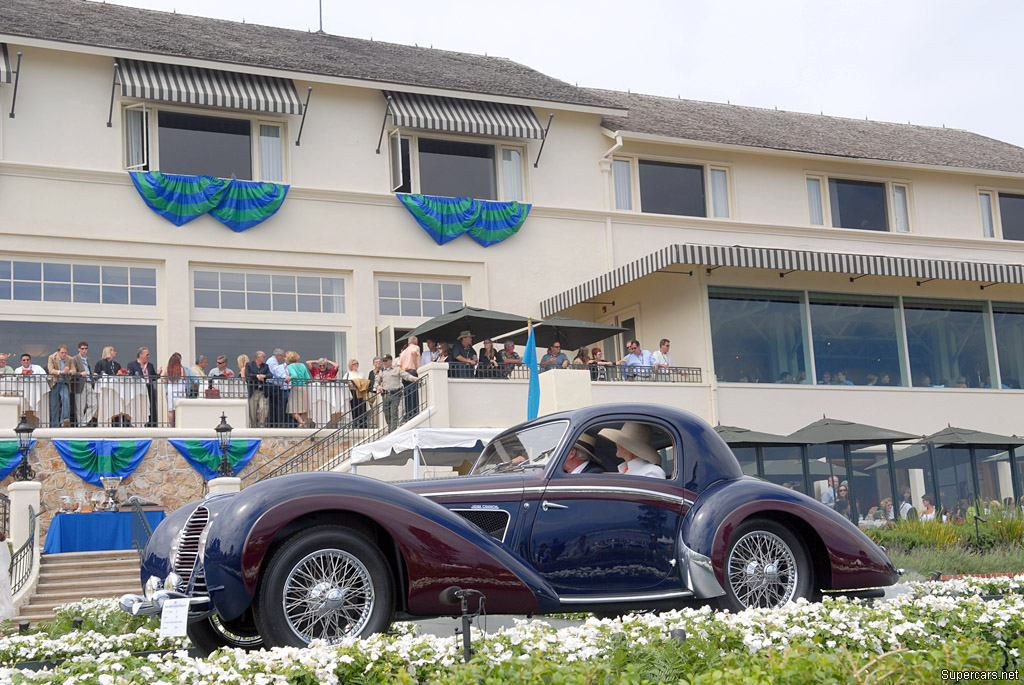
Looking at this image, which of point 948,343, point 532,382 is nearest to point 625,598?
point 532,382

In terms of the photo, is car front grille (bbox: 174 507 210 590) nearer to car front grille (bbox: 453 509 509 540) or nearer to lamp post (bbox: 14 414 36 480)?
car front grille (bbox: 453 509 509 540)

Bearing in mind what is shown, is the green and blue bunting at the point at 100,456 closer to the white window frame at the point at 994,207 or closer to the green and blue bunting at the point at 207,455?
the green and blue bunting at the point at 207,455

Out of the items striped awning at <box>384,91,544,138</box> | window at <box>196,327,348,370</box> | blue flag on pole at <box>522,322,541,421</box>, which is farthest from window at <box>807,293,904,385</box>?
window at <box>196,327,348,370</box>

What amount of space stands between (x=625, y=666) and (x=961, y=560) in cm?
1064

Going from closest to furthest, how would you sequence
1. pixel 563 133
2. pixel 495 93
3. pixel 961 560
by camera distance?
pixel 961 560 < pixel 495 93 < pixel 563 133

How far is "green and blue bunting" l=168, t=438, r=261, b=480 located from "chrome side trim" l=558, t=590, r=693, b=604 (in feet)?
44.7

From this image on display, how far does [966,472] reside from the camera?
79.9 feet

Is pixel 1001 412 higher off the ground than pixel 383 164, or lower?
lower

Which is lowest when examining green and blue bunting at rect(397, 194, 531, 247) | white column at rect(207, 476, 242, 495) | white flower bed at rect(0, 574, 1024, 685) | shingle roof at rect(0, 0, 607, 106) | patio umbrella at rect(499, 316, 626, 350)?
white flower bed at rect(0, 574, 1024, 685)

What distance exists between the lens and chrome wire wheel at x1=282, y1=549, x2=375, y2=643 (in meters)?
6.76

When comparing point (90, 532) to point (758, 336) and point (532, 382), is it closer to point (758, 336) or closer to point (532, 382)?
point (532, 382)

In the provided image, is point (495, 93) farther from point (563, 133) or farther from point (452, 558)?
point (452, 558)

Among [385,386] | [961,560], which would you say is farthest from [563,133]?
[961,560]

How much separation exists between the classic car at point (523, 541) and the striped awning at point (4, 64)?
17.4 meters
